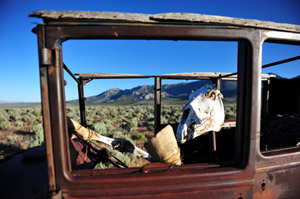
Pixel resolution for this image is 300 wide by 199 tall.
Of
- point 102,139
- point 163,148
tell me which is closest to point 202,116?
point 163,148

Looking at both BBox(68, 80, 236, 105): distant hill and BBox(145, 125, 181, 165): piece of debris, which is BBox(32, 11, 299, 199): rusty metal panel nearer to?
BBox(145, 125, 181, 165): piece of debris

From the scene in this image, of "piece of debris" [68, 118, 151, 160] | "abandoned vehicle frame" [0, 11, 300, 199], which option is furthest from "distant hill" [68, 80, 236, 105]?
"abandoned vehicle frame" [0, 11, 300, 199]

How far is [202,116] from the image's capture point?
211 centimetres

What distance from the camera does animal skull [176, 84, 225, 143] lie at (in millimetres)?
2096

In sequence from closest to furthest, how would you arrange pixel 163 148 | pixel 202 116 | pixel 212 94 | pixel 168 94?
pixel 163 148 → pixel 202 116 → pixel 212 94 → pixel 168 94

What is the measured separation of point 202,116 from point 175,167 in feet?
3.35

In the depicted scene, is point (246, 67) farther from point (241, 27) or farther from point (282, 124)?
point (282, 124)

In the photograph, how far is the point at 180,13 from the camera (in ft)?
3.77

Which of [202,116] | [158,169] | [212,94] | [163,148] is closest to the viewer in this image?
[158,169]

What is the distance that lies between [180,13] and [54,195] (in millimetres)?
1777

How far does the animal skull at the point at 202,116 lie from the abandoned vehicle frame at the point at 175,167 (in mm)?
763

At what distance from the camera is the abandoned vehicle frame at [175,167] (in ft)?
3.53

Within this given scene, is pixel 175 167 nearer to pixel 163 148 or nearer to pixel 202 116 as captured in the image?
pixel 163 148

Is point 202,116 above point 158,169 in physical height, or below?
above
